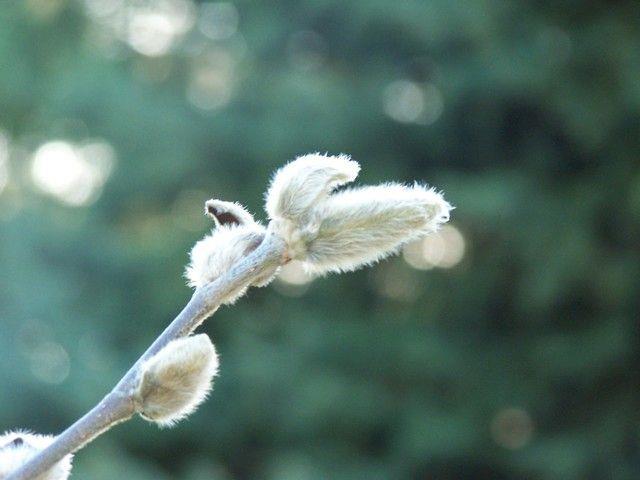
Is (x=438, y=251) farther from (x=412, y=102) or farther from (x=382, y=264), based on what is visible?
(x=412, y=102)

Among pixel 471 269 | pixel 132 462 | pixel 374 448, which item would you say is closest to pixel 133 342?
pixel 132 462

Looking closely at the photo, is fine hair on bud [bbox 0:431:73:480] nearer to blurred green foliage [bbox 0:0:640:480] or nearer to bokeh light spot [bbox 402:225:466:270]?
blurred green foliage [bbox 0:0:640:480]

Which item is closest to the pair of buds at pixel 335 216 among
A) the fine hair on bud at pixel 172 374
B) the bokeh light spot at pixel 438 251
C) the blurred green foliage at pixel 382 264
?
the fine hair on bud at pixel 172 374

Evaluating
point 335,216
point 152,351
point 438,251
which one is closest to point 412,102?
point 438,251

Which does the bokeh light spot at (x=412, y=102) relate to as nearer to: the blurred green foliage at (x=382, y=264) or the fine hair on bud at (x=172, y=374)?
the blurred green foliage at (x=382, y=264)

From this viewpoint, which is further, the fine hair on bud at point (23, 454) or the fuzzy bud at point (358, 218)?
the fuzzy bud at point (358, 218)

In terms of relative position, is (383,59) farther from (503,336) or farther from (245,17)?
(503,336)

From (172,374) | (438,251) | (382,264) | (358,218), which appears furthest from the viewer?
(382,264)
